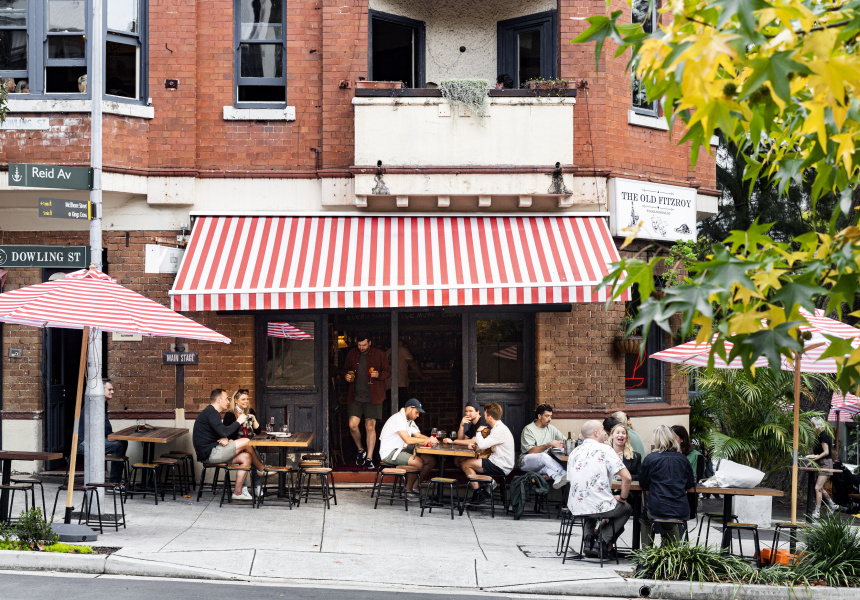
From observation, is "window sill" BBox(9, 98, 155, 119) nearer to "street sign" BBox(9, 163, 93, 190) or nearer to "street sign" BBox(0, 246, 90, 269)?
"street sign" BBox(9, 163, 93, 190)

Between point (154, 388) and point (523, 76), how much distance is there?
717cm

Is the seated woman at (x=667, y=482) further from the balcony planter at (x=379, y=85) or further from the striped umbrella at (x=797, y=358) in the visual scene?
the balcony planter at (x=379, y=85)

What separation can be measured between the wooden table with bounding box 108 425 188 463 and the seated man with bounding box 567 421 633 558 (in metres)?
5.30

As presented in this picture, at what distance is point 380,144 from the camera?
12852 millimetres

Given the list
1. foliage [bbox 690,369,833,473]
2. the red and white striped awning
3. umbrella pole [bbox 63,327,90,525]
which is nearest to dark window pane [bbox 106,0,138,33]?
the red and white striped awning

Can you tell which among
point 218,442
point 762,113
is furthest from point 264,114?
point 762,113

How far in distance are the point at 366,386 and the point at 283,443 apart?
107 inches

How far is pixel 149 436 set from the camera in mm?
11836

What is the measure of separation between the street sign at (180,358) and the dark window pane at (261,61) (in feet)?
13.8

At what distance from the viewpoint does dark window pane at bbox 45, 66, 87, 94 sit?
42.8 ft

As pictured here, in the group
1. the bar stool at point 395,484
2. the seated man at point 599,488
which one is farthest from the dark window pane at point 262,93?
the seated man at point 599,488

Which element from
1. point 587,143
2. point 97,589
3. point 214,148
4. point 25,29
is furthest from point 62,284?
point 587,143

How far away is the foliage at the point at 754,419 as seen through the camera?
1302cm

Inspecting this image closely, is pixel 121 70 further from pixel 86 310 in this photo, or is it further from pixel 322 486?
pixel 322 486
